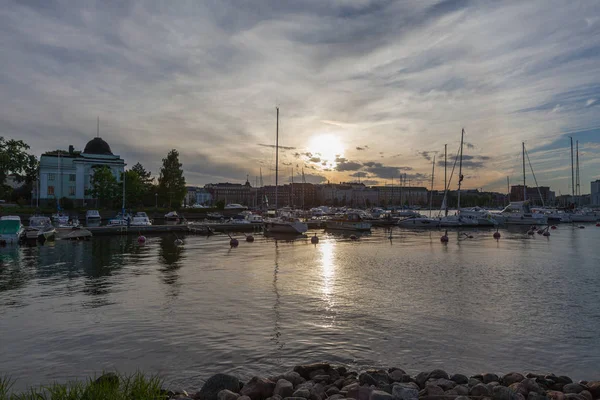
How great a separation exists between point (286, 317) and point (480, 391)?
31.6 ft

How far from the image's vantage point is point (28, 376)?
11664 mm

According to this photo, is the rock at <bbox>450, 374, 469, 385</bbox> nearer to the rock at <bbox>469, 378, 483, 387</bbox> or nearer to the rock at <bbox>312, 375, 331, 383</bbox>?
the rock at <bbox>469, 378, 483, 387</bbox>

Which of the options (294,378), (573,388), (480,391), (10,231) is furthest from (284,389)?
(10,231)

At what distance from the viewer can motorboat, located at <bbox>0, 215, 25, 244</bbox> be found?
4728 cm

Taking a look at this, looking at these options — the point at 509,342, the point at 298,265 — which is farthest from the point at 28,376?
the point at 298,265

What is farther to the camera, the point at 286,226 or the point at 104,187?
the point at 104,187

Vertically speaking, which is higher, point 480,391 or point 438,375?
point 480,391

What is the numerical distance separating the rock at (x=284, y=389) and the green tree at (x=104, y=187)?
10717 centimetres

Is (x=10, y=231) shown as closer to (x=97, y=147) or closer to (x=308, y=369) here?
(x=308, y=369)

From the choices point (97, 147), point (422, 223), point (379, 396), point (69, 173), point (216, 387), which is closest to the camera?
point (379, 396)

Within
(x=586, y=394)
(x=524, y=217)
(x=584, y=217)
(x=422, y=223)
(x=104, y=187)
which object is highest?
(x=104, y=187)

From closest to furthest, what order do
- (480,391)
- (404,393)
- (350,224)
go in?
1. (404,393)
2. (480,391)
3. (350,224)

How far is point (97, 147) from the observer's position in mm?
123000

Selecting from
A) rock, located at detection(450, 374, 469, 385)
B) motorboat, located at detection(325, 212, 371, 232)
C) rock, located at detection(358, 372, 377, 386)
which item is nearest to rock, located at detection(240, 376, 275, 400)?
rock, located at detection(358, 372, 377, 386)
